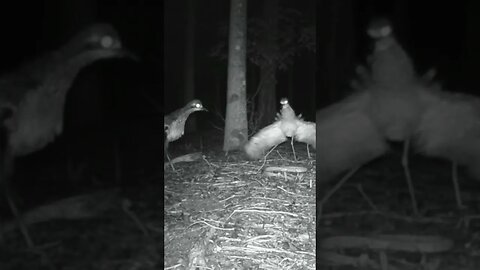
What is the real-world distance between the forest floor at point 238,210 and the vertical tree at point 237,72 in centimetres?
12

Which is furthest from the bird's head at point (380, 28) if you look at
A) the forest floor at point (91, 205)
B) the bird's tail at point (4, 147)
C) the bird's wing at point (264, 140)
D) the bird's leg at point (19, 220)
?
the bird's leg at point (19, 220)

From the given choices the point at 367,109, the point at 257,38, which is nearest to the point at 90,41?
the point at 257,38

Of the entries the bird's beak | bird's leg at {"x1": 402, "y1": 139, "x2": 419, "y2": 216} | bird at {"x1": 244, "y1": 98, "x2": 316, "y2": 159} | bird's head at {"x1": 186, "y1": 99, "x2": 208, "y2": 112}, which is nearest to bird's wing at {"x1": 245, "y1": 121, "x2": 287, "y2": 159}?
bird at {"x1": 244, "y1": 98, "x2": 316, "y2": 159}

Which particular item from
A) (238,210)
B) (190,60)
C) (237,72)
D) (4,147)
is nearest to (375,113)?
(237,72)

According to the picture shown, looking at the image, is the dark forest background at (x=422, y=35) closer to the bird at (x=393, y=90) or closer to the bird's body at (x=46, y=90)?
the bird at (x=393, y=90)

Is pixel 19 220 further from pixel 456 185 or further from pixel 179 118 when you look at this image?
pixel 456 185

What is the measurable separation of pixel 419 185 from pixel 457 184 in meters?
0.17

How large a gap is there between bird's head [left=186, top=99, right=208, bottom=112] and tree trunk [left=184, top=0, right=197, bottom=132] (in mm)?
24

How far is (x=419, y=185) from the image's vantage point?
95.8 inches

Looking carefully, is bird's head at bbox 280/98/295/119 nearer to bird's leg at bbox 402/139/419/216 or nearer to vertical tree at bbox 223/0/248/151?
vertical tree at bbox 223/0/248/151

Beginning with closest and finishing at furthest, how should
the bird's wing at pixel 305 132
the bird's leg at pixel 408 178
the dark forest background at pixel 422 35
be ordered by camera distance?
1. the dark forest background at pixel 422 35
2. the bird's leg at pixel 408 178
3. the bird's wing at pixel 305 132

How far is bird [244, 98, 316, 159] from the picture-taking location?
Result: 2879 mm

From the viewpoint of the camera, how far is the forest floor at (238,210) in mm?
2895

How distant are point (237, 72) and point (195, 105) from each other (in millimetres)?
295
